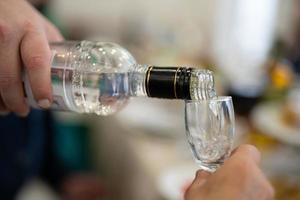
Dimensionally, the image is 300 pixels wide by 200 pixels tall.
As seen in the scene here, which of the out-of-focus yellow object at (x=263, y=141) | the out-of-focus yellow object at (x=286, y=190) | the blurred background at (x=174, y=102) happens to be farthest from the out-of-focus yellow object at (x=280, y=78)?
the out-of-focus yellow object at (x=286, y=190)

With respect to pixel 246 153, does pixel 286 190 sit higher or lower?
lower

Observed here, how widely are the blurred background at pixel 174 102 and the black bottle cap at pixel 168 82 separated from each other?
16.0 inches

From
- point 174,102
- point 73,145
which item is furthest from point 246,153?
point 73,145

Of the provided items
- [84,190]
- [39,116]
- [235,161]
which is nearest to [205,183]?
[235,161]

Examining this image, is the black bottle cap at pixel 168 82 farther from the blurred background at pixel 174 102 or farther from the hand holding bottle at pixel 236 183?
the blurred background at pixel 174 102

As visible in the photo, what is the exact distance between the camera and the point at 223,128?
486mm

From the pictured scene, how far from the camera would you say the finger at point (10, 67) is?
1.64 ft

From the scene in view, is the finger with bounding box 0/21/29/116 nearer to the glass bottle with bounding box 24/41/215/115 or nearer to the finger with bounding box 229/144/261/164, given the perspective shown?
the glass bottle with bounding box 24/41/215/115

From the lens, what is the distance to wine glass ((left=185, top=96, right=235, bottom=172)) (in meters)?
0.48

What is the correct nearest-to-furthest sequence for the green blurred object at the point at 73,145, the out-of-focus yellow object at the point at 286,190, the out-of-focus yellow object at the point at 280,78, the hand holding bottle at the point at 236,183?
the hand holding bottle at the point at 236,183 < the out-of-focus yellow object at the point at 286,190 < the out-of-focus yellow object at the point at 280,78 < the green blurred object at the point at 73,145

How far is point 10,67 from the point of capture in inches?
19.9

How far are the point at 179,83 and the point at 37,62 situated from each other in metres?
0.15

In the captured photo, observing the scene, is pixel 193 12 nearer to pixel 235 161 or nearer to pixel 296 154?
pixel 296 154

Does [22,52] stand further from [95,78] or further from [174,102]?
[174,102]
